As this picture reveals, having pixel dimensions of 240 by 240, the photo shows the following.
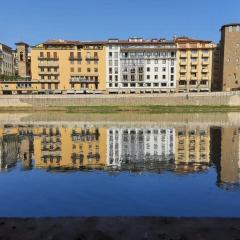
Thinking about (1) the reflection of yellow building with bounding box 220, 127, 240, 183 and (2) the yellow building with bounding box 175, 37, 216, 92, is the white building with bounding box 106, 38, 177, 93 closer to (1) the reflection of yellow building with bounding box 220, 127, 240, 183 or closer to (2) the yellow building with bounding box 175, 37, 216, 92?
(2) the yellow building with bounding box 175, 37, 216, 92

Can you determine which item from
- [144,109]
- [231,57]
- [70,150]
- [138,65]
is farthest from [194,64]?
[70,150]

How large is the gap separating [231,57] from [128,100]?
45359mm

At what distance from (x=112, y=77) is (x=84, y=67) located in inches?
442

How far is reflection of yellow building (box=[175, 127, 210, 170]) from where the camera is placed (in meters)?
28.3

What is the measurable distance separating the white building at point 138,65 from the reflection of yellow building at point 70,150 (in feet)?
276

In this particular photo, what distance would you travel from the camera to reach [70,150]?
34906mm

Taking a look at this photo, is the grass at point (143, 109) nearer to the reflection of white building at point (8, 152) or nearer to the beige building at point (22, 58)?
the beige building at point (22, 58)

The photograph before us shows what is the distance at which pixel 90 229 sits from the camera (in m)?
10.7

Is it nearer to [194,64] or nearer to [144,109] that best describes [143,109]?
[144,109]

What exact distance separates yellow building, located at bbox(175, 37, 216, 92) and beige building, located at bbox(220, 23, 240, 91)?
23.6 feet

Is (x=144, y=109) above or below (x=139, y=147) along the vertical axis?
above

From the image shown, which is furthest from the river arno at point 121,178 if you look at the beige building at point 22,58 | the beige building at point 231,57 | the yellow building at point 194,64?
the beige building at point 22,58

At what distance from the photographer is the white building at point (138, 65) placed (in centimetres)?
13112

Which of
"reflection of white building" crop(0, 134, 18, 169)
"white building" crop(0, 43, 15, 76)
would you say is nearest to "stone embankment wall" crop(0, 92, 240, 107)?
"white building" crop(0, 43, 15, 76)
